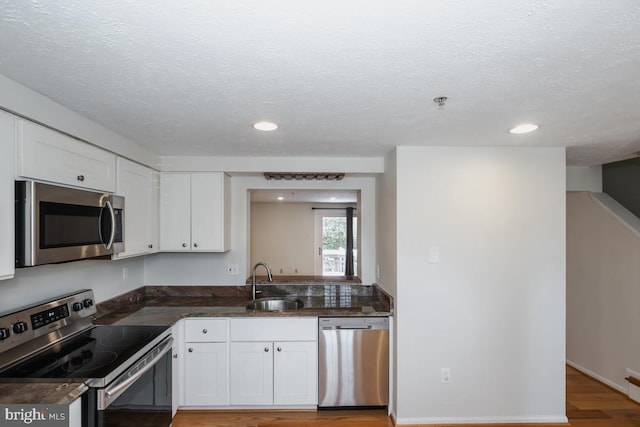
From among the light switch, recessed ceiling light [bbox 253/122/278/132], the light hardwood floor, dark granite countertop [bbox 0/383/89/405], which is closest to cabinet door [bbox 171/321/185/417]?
the light hardwood floor

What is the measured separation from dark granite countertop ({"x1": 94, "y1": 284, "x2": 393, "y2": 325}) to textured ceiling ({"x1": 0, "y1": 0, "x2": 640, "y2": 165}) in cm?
145

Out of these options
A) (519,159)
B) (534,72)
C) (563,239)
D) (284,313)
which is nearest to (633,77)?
(534,72)

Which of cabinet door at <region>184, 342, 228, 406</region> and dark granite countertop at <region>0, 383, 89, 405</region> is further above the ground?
dark granite countertop at <region>0, 383, 89, 405</region>

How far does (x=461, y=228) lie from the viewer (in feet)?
8.66

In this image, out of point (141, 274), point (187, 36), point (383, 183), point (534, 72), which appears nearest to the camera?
point (187, 36)

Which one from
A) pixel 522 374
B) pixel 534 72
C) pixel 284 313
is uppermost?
pixel 534 72

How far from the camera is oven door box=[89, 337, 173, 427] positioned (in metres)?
1.62

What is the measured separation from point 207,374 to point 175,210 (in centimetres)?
141

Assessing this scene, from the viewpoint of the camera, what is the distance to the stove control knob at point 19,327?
1.77 m

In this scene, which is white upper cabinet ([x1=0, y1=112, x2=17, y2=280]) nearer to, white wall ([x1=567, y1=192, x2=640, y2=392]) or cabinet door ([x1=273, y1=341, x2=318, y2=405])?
cabinet door ([x1=273, y1=341, x2=318, y2=405])

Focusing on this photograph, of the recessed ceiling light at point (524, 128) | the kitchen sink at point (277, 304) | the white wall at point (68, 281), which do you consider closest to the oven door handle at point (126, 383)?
the white wall at point (68, 281)

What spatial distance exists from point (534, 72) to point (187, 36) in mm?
1289

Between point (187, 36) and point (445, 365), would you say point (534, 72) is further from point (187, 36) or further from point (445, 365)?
point (445, 365)

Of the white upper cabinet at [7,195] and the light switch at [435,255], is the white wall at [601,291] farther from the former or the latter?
the white upper cabinet at [7,195]
